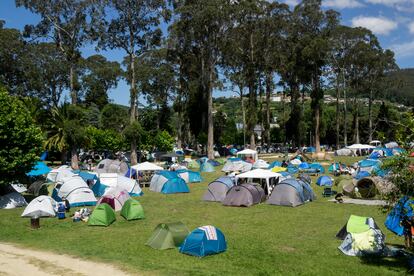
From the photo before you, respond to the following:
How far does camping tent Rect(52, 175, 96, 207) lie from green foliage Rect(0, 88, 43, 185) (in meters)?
1.99

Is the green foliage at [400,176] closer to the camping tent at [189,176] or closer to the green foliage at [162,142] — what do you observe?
the camping tent at [189,176]

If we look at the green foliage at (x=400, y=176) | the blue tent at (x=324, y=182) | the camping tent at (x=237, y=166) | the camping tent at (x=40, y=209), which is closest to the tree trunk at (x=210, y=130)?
the camping tent at (x=237, y=166)

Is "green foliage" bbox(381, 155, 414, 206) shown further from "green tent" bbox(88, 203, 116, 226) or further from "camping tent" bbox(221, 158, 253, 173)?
"camping tent" bbox(221, 158, 253, 173)

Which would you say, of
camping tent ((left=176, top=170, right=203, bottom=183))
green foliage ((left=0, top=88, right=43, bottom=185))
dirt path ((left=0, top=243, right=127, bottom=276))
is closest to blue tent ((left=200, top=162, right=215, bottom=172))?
camping tent ((left=176, top=170, right=203, bottom=183))

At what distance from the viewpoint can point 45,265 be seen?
11.8m

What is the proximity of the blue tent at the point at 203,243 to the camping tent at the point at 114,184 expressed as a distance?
41.9ft

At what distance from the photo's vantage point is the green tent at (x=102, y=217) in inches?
666

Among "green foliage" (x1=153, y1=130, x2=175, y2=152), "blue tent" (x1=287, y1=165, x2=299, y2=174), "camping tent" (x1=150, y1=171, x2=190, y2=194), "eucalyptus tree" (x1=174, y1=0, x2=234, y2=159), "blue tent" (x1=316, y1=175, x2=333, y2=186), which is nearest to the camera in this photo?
"camping tent" (x1=150, y1=171, x2=190, y2=194)

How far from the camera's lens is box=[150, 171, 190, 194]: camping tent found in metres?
26.2

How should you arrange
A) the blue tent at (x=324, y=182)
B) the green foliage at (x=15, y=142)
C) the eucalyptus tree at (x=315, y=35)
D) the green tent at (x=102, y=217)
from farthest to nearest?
the eucalyptus tree at (x=315, y=35), the blue tent at (x=324, y=182), the green foliage at (x=15, y=142), the green tent at (x=102, y=217)

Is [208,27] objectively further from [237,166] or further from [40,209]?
[40,209]

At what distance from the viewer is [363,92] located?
218 feet

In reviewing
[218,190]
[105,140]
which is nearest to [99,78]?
[105,140]

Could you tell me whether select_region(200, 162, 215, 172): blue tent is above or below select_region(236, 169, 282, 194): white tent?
below
